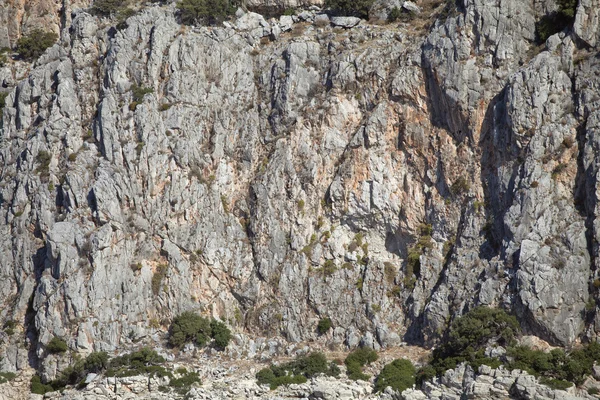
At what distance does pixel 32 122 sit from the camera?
7588 cm

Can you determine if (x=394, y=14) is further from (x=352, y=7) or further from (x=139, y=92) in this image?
(x=139, y=92)

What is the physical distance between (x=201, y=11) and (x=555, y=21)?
2902 centimetres

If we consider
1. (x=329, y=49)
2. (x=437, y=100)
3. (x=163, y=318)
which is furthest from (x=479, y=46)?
(x=163, y=318)

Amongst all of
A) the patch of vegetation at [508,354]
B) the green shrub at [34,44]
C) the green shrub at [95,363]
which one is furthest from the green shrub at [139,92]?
the patch of vegetation at [508,354]

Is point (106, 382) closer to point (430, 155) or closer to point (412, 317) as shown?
point (412, 317)

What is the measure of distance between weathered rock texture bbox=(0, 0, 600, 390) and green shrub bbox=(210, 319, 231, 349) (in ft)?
5.10

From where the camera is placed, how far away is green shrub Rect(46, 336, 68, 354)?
6456cm

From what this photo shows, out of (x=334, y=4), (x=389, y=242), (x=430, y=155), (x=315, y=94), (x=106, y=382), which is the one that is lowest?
(x=106, y=382)

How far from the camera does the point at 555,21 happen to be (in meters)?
68.1

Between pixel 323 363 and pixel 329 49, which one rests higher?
pixel 329 49

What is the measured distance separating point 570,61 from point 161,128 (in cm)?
3101

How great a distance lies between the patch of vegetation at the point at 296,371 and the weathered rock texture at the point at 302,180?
2937mm

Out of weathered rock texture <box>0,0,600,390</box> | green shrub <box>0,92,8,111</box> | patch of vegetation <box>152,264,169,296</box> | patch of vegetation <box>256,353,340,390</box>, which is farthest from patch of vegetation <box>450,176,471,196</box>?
green shrub <box>0,92,8,111</box>

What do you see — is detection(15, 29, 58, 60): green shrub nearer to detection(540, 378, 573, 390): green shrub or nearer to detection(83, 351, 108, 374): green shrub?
detection(83, 351, 108, 374): green shrub
